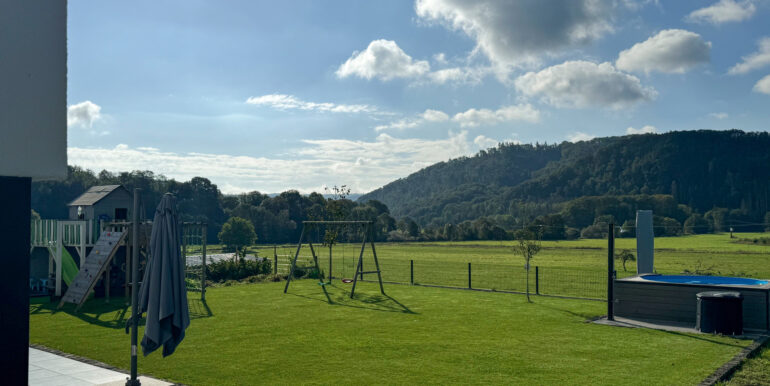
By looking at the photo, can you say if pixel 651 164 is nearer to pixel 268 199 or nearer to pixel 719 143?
pixel 719 143

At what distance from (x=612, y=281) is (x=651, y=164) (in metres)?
92.2

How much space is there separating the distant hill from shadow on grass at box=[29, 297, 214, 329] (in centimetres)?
8427

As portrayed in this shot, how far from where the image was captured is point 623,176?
96.3m

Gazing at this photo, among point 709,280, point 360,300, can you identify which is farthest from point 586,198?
point 360,300

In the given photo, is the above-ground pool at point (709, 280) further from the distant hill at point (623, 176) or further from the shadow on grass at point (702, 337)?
the distant hill at point (623, 176)

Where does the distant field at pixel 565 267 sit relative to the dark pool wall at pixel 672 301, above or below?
below

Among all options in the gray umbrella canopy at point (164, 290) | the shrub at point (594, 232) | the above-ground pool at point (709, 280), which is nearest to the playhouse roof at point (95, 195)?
the gray umbrella canopy at point (164, 290)

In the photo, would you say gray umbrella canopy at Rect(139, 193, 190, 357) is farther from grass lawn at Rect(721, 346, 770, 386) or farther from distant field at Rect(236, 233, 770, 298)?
distant field at Rect(236, 233, 770, 298)

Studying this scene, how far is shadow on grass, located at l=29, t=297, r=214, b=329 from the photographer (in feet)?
39.5

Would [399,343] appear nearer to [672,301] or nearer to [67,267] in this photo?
[672,301]

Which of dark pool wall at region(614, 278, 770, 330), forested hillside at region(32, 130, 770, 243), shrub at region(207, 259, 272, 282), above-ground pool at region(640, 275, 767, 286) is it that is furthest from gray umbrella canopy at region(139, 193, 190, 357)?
forested hillside at region(32, 130, 770, 243)

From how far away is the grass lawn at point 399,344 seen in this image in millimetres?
7742

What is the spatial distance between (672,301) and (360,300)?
7.89 m

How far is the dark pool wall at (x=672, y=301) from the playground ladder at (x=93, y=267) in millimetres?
13020
